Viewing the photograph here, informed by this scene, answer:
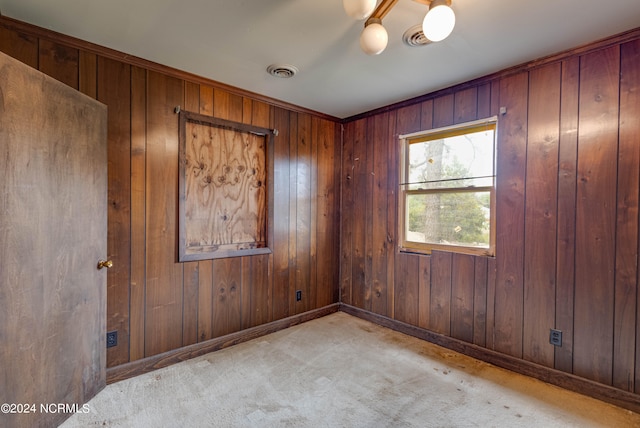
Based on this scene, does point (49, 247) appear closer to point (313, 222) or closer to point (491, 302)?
point (313, 222)

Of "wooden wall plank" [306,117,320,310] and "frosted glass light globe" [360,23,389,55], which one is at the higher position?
"frosted glass light globe" [360,23,389,55]

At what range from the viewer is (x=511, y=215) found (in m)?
2.39

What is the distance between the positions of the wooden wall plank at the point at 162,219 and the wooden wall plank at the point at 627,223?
3094mm

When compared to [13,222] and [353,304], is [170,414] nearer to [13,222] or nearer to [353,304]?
[13,222]

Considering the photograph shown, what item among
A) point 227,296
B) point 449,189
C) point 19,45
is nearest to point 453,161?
point 449,189

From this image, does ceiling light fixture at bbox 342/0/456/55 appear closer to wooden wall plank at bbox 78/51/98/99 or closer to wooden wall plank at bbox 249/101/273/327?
wooden wall plank at bbox 249/101/273/327

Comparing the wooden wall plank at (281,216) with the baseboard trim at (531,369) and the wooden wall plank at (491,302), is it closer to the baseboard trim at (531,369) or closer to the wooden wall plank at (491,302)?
the baseboard trim at (531,369)

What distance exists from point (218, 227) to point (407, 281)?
6.27 ft

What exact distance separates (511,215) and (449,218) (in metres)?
0.51

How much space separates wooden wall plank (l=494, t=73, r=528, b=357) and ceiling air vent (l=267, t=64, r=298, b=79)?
167 cm

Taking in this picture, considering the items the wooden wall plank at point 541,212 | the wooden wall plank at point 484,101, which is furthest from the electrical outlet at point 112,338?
the wooden wall plank at point 484,101

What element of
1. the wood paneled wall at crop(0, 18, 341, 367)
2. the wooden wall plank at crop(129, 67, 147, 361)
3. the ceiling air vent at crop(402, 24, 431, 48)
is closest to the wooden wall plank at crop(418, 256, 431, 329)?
the wood paneled wall at crop(0, 18, 341, 367)

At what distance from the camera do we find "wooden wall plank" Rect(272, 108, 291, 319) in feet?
10.3

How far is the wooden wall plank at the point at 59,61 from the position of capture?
1925 mm
